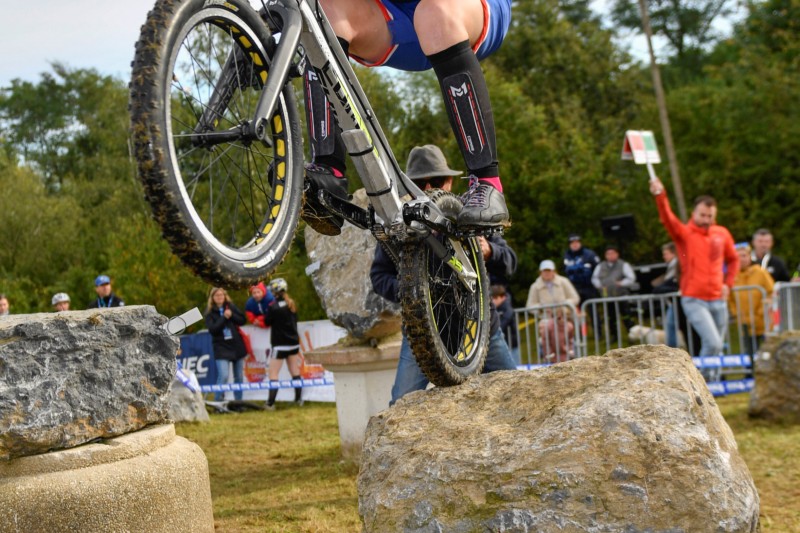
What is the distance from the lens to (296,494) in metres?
7.03

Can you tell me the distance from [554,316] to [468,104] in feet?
28.4

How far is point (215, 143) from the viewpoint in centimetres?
294

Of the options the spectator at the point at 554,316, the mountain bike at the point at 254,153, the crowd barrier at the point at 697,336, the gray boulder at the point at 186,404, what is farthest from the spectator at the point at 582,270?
the mountain bike at the point at 254,153

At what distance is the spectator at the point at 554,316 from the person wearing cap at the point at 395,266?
5.99 m

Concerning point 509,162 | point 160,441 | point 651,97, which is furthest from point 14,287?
point 160,441

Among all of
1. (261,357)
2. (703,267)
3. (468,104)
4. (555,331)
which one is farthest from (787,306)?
(261,357)

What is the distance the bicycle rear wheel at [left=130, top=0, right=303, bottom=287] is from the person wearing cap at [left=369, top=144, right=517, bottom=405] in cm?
249

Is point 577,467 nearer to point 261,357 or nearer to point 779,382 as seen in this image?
point 779,382

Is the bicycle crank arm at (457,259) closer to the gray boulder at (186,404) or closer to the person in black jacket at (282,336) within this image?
the gray boulder at (186,404)

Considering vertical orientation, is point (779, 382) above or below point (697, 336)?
below

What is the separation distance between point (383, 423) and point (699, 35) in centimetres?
4002

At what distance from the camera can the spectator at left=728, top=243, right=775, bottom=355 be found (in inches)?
444

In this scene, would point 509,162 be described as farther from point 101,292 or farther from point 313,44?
point 313,44

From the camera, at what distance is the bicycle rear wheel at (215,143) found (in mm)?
2576
